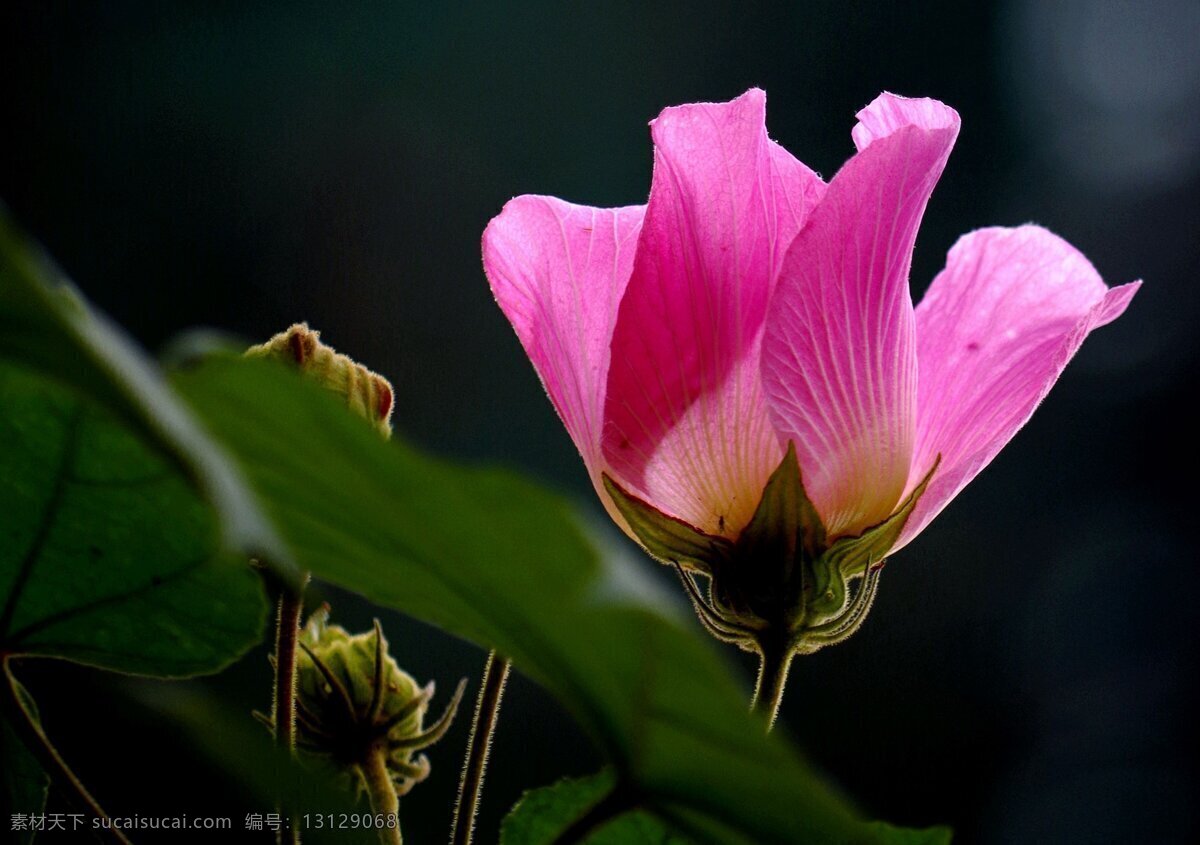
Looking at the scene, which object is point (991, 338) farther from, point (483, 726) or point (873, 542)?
point (483, 726)

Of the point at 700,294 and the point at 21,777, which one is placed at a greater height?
the point at 700,294

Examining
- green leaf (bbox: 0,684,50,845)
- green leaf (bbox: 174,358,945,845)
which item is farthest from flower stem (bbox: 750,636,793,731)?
green leaf (bbox: 0,684,50,845)

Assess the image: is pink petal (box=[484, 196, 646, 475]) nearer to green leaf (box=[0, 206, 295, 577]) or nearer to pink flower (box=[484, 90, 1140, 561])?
pink flower (box=[484, 90, 1140, 561])

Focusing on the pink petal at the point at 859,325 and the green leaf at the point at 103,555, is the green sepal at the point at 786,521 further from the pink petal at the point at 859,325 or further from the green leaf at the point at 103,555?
the green leaf at the point at 103,555

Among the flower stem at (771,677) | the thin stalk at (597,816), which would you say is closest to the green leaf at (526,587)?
the thin stalk at (597,816)


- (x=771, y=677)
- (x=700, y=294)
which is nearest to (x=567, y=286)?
(x=700, y=294)
